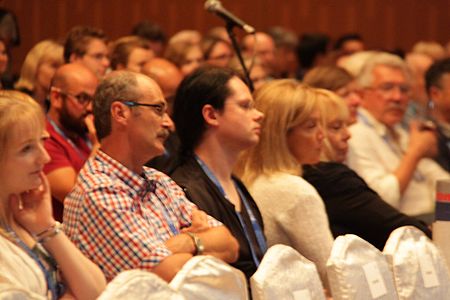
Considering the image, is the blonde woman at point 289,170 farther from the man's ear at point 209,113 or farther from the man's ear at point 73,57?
the man's ear at point 73,57

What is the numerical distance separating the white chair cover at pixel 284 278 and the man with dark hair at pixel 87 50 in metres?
2.63

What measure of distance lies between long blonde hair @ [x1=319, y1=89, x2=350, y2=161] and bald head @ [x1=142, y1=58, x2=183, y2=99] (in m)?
0.89

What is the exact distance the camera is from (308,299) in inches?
101

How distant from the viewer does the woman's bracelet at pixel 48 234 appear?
2.71 meters

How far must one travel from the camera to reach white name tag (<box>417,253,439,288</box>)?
2.96m

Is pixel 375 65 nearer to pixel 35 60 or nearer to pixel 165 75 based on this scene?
pixel 165 75

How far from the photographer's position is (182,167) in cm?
361

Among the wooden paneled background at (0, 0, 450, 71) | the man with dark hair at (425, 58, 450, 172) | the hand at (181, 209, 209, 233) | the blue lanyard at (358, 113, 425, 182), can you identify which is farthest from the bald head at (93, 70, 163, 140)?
the wooden paneled background at (0, 0, 450, 71)

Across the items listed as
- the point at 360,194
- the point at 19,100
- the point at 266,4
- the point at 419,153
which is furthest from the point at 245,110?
the point at 266,4

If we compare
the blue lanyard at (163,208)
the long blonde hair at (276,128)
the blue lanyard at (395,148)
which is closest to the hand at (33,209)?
the blue lanyard at (163,208)

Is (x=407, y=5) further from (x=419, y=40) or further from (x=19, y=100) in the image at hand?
(x=19, y=100)

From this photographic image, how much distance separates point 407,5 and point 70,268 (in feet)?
26.3

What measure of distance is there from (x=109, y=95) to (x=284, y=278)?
38.6 inches

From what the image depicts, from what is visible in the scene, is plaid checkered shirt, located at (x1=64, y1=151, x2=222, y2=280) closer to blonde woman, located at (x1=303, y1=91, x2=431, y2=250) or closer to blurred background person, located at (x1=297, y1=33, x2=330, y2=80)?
blonde woman, located at (x1=303, y1=91, x2=431, y2=250)
